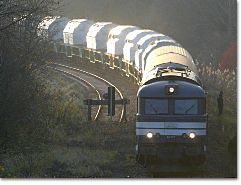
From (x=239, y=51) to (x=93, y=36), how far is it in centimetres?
2488

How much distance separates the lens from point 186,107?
1320cm

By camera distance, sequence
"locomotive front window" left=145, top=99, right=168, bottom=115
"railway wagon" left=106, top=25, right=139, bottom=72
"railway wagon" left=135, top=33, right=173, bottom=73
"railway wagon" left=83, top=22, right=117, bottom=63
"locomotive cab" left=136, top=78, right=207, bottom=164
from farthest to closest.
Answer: "railway wagon" left=83, top=22, right=117, bottom=63
"railway wagon" left=106, top=25, right=139, bottom=72
"railway wagon" left=135, top=33, right=173, bottom=73
"locomotive front window" left=145, top=99, right=168, bottom=115
"locomotive cab" left=136, top=78, right=207, bottom=164

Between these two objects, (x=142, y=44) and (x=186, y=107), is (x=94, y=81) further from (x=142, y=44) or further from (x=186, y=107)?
(x=186, y=107)

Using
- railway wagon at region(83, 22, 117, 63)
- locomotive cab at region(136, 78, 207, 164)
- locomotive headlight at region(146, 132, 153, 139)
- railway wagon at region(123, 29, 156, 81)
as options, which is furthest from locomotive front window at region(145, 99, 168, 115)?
railway wagon at region(83, 22, 117, 63)

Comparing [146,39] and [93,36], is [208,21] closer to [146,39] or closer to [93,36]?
[93,36]

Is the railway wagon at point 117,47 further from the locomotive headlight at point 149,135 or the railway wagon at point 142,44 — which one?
the locomotive headlight at point 149,135

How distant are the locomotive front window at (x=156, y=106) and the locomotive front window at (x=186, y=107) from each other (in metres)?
0.31

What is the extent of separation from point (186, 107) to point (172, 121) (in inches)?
22.9

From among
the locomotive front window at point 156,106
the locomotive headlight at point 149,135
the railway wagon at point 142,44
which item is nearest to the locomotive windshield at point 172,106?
the locomotive front window at point 156,106

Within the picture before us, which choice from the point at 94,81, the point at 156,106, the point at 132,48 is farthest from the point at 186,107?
the point at 132,48

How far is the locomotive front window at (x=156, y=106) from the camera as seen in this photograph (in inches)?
521

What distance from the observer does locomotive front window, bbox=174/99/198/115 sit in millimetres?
13102

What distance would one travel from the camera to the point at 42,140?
47.6ft

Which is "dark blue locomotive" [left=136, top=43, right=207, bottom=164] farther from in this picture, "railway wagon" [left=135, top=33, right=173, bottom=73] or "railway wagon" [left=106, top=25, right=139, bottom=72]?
"railway wagon" [left=106, top=25, right=139, bottom=72]
